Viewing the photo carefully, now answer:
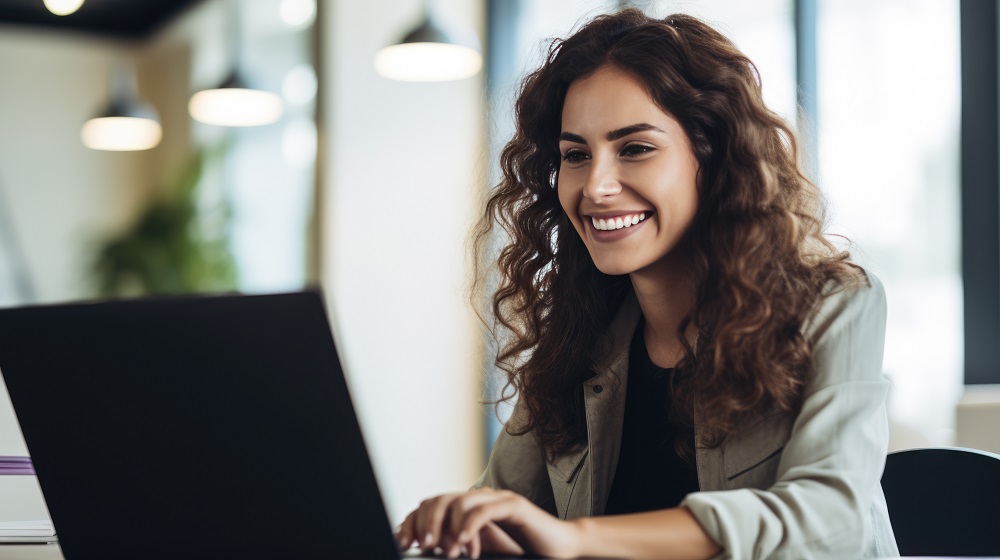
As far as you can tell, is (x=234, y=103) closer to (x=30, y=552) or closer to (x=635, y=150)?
(x=635, y=150)

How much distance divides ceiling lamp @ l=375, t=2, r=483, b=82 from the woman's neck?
241 centimetres

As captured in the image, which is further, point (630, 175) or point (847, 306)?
point (630, 175)

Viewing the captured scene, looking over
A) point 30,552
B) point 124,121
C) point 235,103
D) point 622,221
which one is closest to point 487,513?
point 30,552

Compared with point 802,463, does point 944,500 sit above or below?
below

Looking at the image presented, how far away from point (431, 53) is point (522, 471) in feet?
8.27

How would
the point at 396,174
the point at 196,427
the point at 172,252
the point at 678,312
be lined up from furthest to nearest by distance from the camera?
→ the point at 172,252
the point at 396,174
the point at 678,312
the point at 196,427

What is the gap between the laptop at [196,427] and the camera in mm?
842

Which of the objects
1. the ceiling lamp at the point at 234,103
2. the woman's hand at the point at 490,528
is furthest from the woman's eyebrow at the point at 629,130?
the ceiling lamp at the point at 234,103

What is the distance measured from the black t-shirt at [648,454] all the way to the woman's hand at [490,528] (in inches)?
18.6

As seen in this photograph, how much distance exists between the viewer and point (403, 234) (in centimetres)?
565

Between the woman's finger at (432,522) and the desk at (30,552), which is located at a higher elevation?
the woman's finger at (432,522)

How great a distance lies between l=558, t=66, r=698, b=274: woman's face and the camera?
4.86 ft

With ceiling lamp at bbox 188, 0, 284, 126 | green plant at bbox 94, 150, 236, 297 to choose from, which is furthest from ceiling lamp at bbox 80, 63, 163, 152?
green plant at bbox 94, 150, 236, 297

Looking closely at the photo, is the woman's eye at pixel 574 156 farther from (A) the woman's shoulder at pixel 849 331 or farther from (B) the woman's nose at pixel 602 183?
(A) the woman's shoulder at pixel 849 331
